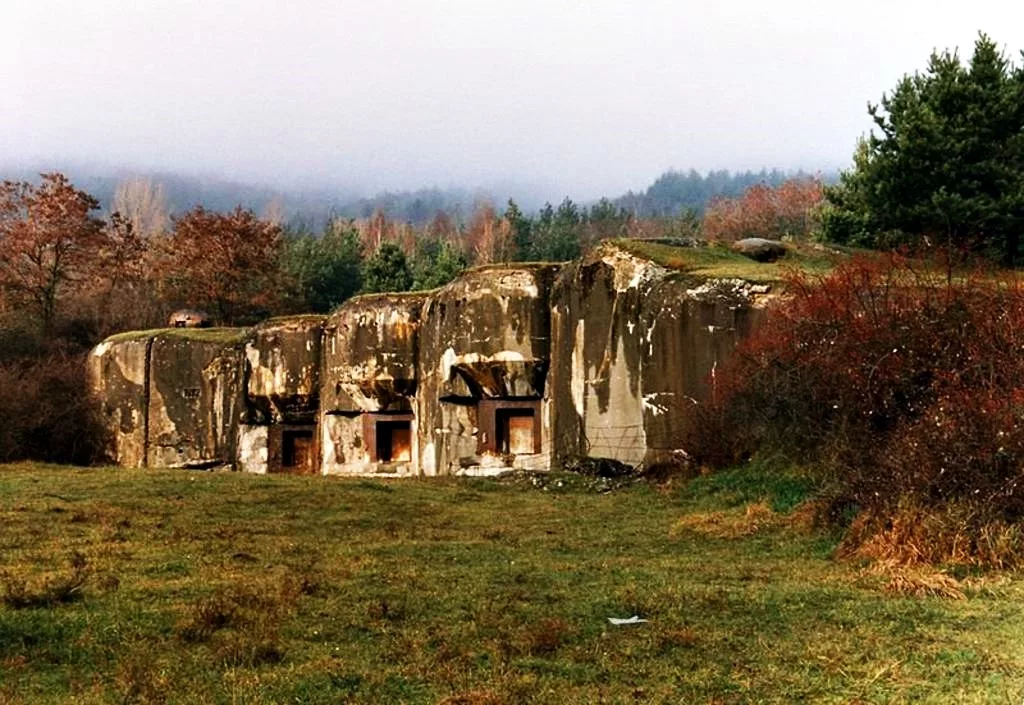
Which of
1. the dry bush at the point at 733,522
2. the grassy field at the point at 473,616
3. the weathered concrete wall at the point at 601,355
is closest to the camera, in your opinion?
the grassy field at the point at 473,616

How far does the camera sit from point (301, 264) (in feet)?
139

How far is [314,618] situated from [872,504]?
4847 millimetres

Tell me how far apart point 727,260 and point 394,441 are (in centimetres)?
1005

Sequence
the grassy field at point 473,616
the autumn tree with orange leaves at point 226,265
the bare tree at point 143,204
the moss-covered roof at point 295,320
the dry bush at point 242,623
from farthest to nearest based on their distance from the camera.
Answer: the bare tree at point 143,204 → the autumn tree with orange leaves at point 226,265 → the moss-covered roof at point 295,320 → the dry bush at point 242,623 → the grassy field at point 473,616

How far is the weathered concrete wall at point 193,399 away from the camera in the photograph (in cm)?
2559

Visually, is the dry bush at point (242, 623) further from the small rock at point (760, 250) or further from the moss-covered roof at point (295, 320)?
the moss-covered roof at point (295, 320)

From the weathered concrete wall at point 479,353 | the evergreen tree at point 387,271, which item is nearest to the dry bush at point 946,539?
the weathered concrete wall at point 479,353

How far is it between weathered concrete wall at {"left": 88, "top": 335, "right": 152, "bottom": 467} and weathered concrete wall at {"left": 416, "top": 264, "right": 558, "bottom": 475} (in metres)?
9.13

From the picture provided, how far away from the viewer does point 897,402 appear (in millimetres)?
9688

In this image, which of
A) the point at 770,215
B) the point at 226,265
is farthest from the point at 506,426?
the point at 770,215

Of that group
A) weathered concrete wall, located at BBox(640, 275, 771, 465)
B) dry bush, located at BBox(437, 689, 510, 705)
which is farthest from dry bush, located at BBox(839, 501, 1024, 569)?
weathered concrete wall, located at BBox(640, 275, 771, 465)

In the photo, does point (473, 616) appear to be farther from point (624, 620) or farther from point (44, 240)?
point (44, 240)

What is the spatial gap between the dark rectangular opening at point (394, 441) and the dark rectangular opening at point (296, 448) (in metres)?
2.36

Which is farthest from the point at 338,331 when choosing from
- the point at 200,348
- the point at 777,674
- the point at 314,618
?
the point at 777,674
